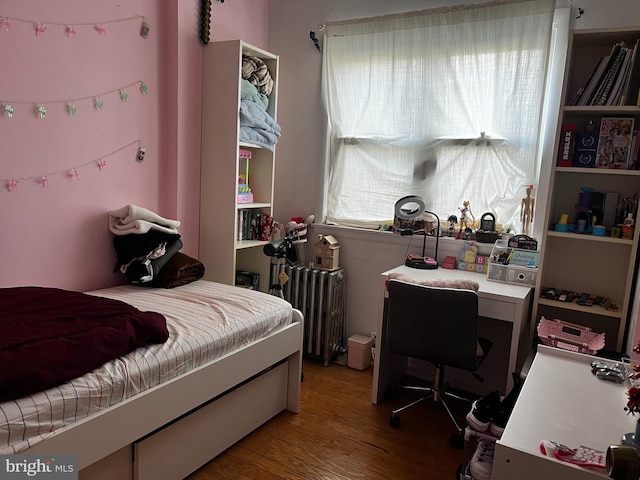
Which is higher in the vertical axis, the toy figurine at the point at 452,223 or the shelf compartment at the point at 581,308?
the toy figurine at the point at 452,223

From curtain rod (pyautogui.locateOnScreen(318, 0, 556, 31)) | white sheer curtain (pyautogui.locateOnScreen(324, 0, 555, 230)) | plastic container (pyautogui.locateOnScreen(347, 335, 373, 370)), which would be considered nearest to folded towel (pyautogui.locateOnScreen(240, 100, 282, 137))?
white sheer curtain (pyautogui.locateOnScreen(324, 0, 555, 230))

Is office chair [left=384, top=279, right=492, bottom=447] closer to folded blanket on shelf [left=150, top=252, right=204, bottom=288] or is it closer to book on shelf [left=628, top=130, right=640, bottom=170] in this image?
book on shelf [left=628, top=130, right=640, bottom=170]

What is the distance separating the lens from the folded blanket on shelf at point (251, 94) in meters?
3.10

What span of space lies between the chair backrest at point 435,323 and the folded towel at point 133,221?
1362 millimetres

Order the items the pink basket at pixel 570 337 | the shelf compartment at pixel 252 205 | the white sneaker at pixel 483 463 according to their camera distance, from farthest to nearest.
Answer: the shelf compartment at pixel 252 205 → the pink basket at pixel 570 337 → the white sneaker at pixel 483 463

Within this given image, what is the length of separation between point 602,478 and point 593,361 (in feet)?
2.82

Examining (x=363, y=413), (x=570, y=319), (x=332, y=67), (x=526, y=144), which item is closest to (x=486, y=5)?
(x=526, y=144)

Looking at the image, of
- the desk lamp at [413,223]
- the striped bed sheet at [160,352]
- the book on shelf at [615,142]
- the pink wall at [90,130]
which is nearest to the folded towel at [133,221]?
the pink wall at [90,130]

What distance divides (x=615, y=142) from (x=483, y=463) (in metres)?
1.73

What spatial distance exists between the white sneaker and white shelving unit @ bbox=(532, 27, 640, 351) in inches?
38.1

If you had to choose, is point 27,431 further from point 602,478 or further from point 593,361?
point 593,361

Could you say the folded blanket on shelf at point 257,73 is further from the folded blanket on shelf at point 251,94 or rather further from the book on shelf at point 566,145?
the book on shelf at point 566,145

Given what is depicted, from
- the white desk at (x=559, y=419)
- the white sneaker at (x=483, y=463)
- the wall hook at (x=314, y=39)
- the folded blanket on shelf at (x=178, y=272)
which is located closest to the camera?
the white desk at (x=559, y=419)

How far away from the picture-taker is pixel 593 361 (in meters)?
1.92
